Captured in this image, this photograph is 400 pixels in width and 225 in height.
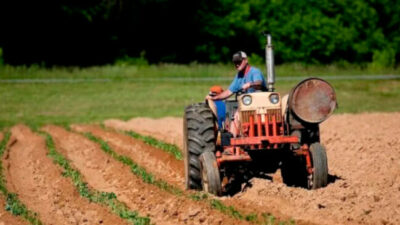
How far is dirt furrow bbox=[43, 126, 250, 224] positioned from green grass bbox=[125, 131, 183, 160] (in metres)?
1.11

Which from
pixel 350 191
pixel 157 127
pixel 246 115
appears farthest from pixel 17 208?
pixel 157 127

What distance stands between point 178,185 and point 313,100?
8.45ft

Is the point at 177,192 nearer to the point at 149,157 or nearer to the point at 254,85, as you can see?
the point at 254,85

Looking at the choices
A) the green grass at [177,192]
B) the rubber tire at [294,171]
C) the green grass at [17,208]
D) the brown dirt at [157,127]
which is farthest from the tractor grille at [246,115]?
the brown dirt at [157,127]

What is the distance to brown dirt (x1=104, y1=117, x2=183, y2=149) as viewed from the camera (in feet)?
64.2

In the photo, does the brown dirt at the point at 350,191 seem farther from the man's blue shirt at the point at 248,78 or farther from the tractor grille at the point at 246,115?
the man's blue shirt at the point at 248,78

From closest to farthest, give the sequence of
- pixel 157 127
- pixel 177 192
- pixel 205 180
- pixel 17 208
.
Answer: pixel 17 208
pixel 205 180
pixel 177 192
pixel 157 127

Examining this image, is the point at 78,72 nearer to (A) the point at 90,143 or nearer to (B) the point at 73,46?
(B) the point at 73,46

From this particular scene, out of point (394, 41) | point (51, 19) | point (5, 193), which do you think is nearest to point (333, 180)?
point (5, 193)

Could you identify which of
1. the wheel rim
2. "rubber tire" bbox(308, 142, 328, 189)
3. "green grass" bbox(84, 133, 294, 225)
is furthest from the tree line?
"rubber tire" bbox(308, 142, 328, 189)

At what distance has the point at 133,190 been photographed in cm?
1176

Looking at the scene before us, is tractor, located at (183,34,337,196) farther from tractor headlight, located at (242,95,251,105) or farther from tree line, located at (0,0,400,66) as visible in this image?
tree line, located at (0,0,400,66)

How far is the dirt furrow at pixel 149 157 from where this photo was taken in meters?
13.5

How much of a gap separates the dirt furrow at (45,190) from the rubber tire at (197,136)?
1543 mm
